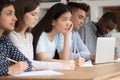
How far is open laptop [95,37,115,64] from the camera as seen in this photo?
212cm

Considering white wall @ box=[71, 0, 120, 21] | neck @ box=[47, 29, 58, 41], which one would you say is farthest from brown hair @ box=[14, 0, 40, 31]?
white wall @ box=[71, 0, 120, 21]

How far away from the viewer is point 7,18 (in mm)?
1681

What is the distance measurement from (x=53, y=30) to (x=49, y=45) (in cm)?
12

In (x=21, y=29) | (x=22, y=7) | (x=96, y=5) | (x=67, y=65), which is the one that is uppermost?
(x=96, y=5)

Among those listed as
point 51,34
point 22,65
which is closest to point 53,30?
point 51,34

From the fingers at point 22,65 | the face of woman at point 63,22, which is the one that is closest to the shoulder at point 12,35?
the fingers at point 22,65

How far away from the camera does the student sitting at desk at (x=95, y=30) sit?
9.32ft

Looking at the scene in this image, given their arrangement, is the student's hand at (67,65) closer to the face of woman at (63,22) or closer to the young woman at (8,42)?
the young woman at (8,42)

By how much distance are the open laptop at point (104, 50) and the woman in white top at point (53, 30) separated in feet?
0.83

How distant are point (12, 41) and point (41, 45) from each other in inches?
13.7

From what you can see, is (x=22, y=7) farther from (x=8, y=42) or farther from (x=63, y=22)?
(x=63, y=22)

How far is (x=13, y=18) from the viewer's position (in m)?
1.69

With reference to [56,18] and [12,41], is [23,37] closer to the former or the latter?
[12,41]

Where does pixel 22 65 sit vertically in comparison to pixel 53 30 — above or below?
below
